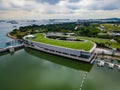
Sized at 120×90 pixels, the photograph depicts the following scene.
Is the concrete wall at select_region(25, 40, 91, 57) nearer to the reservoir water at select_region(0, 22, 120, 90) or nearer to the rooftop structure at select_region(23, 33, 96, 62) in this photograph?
the rooftop structure at select_region(23, 33, 96, 62)

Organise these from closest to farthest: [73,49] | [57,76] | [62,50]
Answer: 1. [57,76]
2. [73,49]
3. [62,50]

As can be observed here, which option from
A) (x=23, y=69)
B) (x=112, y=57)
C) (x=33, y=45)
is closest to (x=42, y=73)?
(x=23, y=69)

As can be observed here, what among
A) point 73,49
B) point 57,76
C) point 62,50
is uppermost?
point 73,49

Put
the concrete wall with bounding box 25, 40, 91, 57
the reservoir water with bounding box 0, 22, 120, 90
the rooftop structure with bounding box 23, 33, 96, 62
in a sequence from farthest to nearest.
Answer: the concrete wall with bounding box 25, 40, 91, 57, the rooftop structure with bounding box 23, 33, 96, 62, the reservoir water with bounding box 0, 22, 120, 90

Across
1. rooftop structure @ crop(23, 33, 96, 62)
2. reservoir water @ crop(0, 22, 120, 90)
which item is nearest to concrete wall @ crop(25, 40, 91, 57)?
rooftop structure @ crop(23, 33, 96, 62)

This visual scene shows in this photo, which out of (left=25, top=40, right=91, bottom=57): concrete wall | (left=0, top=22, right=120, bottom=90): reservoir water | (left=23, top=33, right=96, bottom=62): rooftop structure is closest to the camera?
(left=0, top=22, right=120, bottom=90): reservoir water

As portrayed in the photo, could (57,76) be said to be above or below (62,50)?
below

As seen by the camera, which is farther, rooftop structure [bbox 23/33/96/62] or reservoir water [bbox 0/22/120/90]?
rooftop structure [bbox 23/33/96/62]

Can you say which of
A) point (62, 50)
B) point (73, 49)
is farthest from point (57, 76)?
point (62, 50)

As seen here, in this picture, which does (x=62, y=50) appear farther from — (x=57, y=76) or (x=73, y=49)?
(x=57, y=76)
